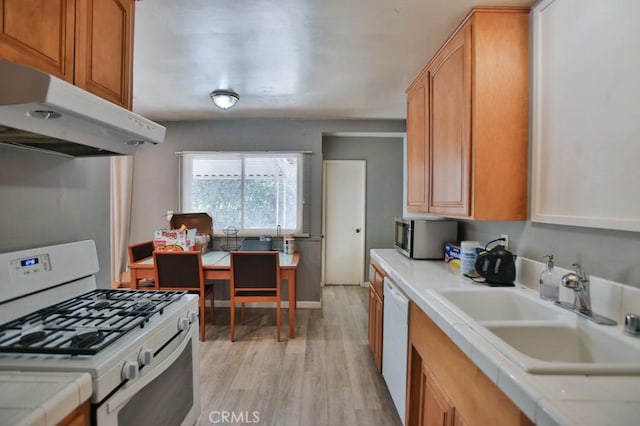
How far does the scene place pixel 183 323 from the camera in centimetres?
129

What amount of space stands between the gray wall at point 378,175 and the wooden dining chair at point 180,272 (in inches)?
97.8

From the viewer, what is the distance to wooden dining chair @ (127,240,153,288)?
2852 mm

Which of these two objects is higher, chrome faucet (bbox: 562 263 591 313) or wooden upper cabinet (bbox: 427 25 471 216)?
wooden upper cabinet (bbox: 427 25 471 216)

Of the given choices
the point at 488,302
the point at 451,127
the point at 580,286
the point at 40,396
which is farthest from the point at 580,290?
the point at 40,396

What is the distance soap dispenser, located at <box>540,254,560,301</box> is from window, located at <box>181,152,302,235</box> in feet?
8.78

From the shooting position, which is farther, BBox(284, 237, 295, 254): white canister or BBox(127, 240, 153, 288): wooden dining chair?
BBox(284, 237, 295, 254): white canister

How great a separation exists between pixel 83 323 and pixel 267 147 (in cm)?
290

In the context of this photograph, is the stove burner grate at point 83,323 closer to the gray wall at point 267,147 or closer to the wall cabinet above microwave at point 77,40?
the wall cabinet above microwave at point 77,40

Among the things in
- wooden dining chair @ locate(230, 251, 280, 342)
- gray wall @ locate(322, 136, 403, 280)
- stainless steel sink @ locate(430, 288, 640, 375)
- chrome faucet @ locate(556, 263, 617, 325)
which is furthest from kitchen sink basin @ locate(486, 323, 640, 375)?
gray wall @ locate(322, 136, 403, 280)

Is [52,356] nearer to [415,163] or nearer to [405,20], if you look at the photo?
[405,20]

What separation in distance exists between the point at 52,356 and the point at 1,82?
77cm

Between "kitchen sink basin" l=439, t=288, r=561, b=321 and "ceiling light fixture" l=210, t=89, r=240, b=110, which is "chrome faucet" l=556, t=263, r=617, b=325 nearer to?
"kitchen sink basin" l=439, t=288, r=561, b=321

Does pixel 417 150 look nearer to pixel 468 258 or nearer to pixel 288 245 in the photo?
pixel 468 258

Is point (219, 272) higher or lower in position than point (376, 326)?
higher
